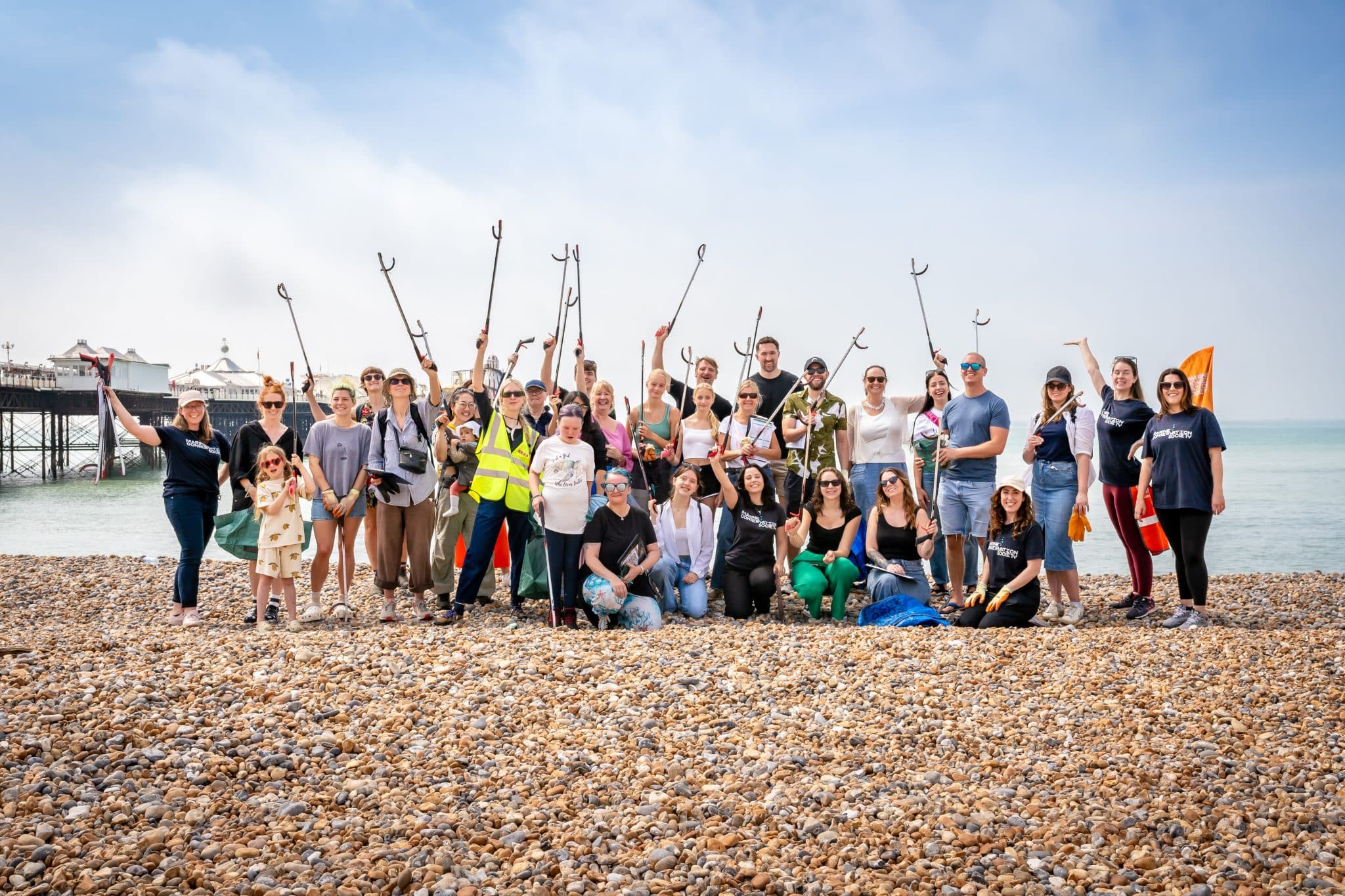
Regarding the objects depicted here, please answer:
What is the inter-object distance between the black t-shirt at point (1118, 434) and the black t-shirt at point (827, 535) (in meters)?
1.94

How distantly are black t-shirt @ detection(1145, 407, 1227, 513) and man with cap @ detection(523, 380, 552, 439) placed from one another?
14.3 feet

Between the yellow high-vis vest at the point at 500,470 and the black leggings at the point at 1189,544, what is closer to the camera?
the black leggings at the point at 1189,544

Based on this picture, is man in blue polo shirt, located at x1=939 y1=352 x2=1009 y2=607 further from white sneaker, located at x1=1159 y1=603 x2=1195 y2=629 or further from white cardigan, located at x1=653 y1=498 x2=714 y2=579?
white cardigan, located at x1=653 y1=498 x2=714 y2=579

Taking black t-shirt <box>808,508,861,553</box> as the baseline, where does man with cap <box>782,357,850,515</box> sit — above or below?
above

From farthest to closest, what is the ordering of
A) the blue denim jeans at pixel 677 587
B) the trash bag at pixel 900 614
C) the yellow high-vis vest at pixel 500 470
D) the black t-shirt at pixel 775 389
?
the black t-shirt at pixel 775 389, the blue denim jeans at pixel 677 587, the yellow high-vis vest at pixel 500 470, the trash bag at pixel 900 614

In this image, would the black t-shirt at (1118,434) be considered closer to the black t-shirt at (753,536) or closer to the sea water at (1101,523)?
the black t-shirt at (753,536)

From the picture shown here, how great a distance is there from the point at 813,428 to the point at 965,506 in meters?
1.35

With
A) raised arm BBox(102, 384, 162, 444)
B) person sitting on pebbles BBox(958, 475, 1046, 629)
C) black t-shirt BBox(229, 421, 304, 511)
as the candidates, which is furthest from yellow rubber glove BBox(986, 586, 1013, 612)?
raised arm BBox(102, 384, 162, 444)

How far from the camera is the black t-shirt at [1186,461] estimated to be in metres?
6.36

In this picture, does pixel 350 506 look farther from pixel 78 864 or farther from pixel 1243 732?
pixel 1243 732

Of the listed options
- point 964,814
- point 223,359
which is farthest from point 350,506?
point 223,359

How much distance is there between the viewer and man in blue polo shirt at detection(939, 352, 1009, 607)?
22.7ft

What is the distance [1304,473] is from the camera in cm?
4225

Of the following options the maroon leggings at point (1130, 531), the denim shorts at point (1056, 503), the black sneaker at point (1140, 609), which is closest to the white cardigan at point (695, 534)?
the denim shorts at point (1056, 503)
